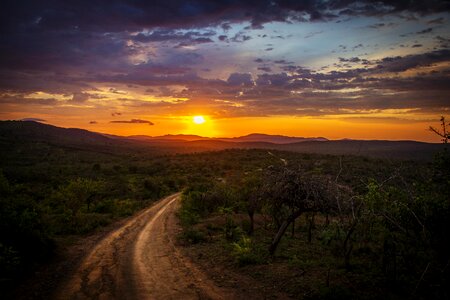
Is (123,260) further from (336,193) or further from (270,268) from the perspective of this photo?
(336,193)

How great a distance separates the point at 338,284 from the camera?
1051 cm

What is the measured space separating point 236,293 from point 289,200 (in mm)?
4175

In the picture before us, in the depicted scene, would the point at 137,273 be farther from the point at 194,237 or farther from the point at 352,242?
the point at 352,242

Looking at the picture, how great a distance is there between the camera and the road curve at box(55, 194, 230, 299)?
10602 mm

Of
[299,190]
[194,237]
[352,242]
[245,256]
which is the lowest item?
[194,237]

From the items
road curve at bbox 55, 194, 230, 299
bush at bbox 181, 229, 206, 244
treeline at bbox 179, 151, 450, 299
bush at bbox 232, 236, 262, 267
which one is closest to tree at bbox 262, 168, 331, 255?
treeline at bbox 179, 151, 450, 299

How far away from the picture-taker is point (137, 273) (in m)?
12.6

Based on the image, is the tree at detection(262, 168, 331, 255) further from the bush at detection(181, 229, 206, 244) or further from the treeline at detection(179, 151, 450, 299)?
the bush at detection(181, 229, 206, 244)

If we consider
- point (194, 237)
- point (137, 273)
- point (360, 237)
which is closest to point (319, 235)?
point (360, 237)

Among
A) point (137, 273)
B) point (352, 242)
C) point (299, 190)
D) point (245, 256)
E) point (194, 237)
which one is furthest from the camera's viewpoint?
point (194, 237)

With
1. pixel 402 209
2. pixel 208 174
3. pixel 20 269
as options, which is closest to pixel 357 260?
pixel 402 209

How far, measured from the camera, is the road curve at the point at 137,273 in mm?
10602

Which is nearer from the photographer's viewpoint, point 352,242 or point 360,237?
point 352,242

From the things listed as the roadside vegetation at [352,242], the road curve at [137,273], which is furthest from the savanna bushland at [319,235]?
the road curve at [137,273]
